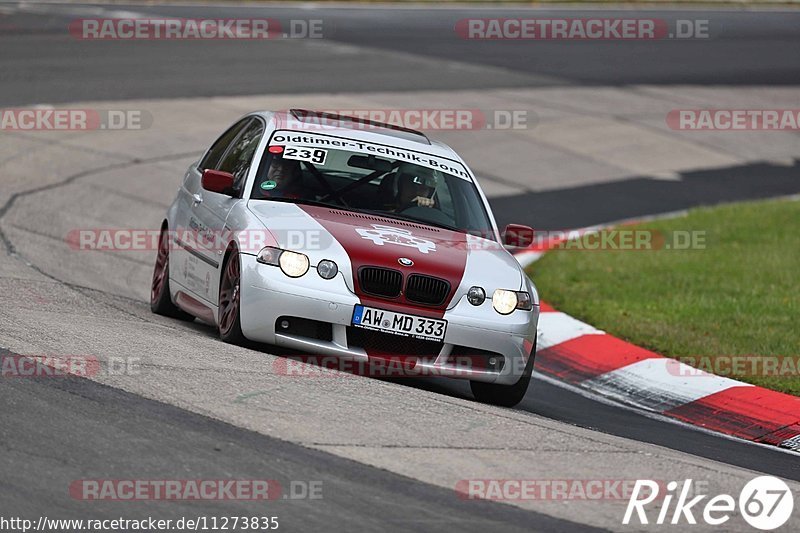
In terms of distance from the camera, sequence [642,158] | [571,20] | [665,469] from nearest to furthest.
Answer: [665,469] → [642,158] → [571,20]

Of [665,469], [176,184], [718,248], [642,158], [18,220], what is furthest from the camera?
[642,158]

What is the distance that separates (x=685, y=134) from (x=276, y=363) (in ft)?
52.6

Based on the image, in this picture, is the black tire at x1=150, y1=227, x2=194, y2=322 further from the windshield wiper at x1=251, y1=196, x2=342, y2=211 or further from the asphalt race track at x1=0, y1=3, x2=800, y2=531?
the windshield wiper at x1=251, y1=196, x2=342, y2=211

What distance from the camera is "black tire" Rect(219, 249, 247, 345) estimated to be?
8.33 meters

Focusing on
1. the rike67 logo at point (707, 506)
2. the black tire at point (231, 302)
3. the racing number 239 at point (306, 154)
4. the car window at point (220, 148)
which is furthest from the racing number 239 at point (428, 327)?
the car window at point (220, 148)

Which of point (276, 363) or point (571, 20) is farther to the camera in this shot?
point (571, 20)

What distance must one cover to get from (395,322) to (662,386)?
271 cm

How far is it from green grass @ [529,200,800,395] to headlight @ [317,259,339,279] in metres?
3.55

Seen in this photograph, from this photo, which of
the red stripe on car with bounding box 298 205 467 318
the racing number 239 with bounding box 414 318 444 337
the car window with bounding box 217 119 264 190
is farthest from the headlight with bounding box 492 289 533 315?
the car window with bounding box 217 119 264 190

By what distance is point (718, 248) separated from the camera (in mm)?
14727

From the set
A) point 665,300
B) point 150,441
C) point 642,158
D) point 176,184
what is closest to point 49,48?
point 176,184

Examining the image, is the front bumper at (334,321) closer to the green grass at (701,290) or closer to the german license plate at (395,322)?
the german license plate at (395,322)

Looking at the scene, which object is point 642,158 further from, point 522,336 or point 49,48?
point 522,336

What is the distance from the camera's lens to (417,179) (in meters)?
9.46
